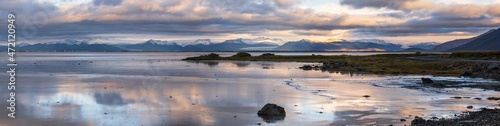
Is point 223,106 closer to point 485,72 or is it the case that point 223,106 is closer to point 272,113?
point 272,113

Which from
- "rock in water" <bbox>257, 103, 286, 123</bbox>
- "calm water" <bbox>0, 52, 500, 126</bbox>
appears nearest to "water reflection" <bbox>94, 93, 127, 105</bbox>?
"calm water" <bbox>0, 52, 500, 126</bbox>

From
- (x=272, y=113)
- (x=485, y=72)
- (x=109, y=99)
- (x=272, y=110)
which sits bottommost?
(x=109, y=99)

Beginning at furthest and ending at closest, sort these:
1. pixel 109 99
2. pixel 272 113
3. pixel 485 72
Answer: pixel 485 72, pixel 109 99, pixel 272 113

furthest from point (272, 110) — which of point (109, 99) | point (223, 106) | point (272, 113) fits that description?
point (109, 99)

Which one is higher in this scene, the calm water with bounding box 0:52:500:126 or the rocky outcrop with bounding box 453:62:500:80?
the rocky outcrop with bounding box 453:62:500:80

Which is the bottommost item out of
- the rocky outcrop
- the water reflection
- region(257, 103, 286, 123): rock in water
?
the water reflection

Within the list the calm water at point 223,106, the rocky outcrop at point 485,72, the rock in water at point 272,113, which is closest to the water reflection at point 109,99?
the calm water at point 223,106

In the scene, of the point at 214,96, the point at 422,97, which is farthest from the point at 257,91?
the point at 422,97

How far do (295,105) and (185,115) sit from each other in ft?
25.0

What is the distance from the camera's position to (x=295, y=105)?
2983cm

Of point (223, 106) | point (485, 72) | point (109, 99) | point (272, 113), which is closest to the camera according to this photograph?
point (272, 113)

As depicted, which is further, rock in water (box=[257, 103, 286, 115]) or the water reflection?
the water reflection

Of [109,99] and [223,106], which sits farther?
[109,99]

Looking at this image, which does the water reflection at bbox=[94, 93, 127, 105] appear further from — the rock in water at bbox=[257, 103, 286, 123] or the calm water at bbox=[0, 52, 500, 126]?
the rock in water at bbox=[257, 103, 286, 123]
